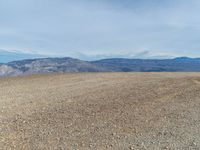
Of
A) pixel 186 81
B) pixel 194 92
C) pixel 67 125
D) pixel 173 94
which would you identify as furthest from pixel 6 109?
pixel 186 81

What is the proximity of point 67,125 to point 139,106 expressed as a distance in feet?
11.8

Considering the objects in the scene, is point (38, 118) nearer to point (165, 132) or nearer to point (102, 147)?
point (102, 147)

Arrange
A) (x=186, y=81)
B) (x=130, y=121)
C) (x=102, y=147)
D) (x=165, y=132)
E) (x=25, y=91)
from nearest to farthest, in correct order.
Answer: (x=102, y=147)
(x=165, y=132)
(x=130, y=121)
(x=25, y=91)
(x=186, y=81)

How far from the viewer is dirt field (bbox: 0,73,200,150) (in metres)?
9.05

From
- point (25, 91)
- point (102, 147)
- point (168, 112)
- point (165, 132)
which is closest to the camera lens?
point (102, 147)

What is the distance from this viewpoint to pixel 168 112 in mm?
12242

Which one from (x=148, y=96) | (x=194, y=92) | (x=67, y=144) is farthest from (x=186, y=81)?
(x=67, y=144)

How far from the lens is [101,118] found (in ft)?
37.0

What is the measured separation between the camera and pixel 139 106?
13.0 m

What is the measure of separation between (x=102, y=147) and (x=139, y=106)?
14.9ft

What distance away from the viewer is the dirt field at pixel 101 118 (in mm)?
9055

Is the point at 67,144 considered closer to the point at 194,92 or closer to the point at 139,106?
the point at 139,106

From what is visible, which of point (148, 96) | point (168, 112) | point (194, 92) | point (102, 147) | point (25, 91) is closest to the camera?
point (102, 147)

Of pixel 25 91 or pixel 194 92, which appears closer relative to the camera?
pixel 194 92
